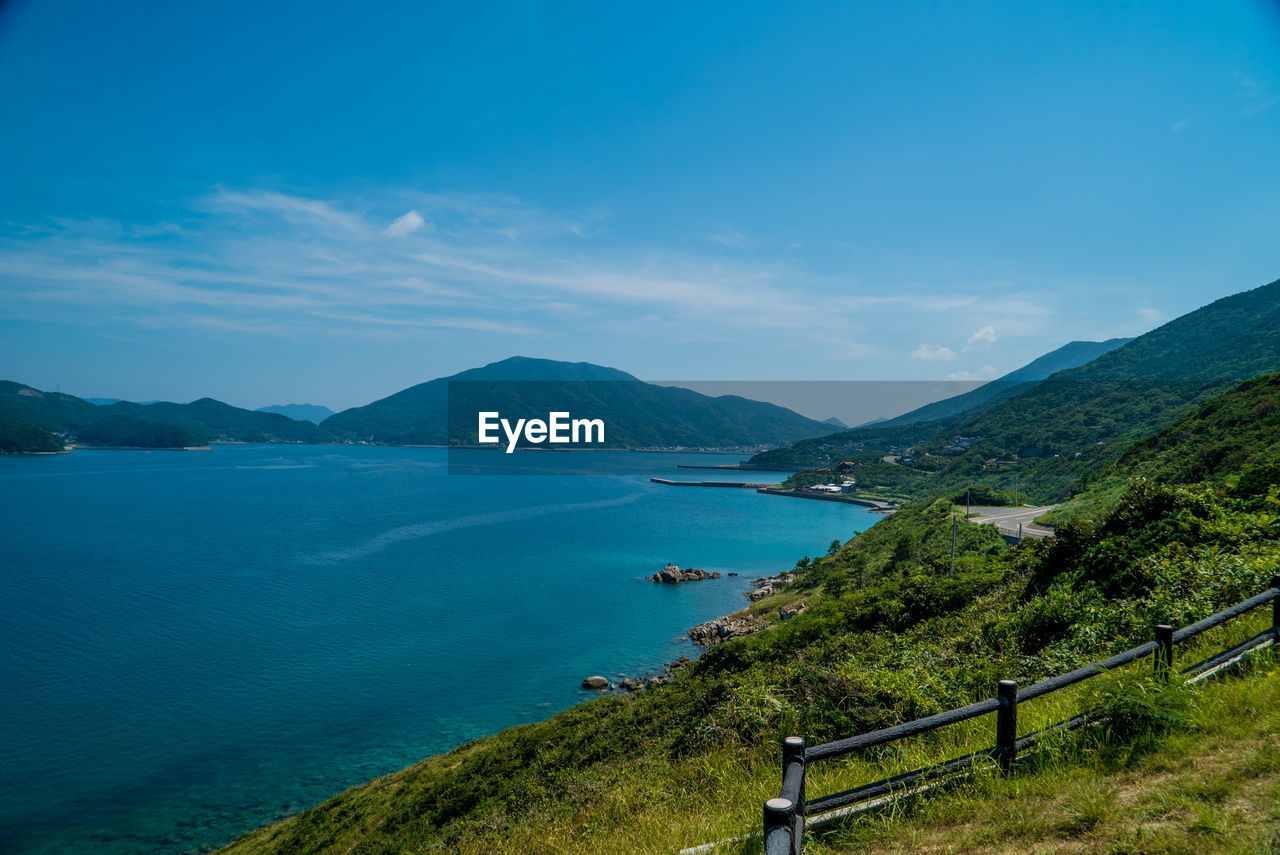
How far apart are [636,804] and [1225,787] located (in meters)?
5.58

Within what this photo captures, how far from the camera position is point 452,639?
39.2 meters

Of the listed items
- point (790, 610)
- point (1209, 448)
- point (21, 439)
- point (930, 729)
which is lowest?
point (790, 610)

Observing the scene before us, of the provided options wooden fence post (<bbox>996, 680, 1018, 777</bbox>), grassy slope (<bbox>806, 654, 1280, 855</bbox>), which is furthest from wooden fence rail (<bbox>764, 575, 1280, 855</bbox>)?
grassy slope (<bbox>806, 654, 1280, 855</bbox>)

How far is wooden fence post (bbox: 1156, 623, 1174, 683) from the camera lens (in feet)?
17.4

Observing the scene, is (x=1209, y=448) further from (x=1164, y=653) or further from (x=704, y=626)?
(x=1164, y=653)

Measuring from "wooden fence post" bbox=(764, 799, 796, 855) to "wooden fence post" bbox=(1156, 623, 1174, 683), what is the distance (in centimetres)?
424

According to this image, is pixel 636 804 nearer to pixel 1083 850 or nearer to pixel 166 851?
pixel 1083 850

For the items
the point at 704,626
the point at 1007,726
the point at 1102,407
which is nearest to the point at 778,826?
the point at 1007,726

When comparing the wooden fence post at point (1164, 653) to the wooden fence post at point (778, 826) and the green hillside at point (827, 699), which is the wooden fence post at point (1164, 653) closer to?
the green hillside at point (827, 699)

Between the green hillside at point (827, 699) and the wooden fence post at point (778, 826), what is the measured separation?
1.51 meters

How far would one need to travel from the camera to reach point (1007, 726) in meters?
4.60

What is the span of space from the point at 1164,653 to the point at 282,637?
145ft

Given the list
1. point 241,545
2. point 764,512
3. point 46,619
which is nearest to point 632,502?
point 764,512

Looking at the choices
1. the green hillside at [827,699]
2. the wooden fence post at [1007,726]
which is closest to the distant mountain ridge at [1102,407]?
the green hillside at [827,699]
